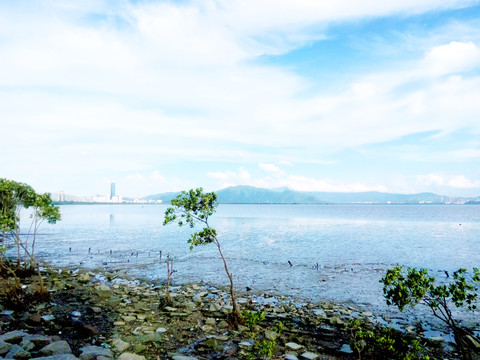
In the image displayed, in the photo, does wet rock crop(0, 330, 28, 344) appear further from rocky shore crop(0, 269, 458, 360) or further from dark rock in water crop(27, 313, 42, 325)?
dark rock in water crop(27, 313, 42, 325)

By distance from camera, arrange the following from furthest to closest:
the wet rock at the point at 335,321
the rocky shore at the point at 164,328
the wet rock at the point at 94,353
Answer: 1. the wet rock at the point at 335,321
2. the rocky shore at the point at 164,328
3. the wet rock at the point at 94,353

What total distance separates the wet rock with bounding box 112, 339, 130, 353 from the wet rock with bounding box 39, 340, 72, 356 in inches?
73.6

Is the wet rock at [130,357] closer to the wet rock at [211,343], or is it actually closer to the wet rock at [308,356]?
the wet rock at [211,343]

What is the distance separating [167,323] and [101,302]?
5934 mm

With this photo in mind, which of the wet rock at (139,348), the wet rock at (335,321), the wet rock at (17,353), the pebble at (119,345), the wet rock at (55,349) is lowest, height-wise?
the wet rock at (335,321)

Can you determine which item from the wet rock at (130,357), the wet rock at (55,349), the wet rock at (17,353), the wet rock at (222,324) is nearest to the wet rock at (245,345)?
the wet rock at (222,324)

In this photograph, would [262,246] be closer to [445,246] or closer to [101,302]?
[445,246]

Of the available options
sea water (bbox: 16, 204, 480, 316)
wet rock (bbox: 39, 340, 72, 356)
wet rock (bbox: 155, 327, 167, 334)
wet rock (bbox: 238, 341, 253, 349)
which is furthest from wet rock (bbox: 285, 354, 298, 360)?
sea water (bbox: 16, 204, 480, 316)

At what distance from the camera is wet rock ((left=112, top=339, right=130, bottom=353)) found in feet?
44.8

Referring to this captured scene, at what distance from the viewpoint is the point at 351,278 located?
33.0 meters

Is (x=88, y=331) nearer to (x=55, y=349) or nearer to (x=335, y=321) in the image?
(x=55, y=349)

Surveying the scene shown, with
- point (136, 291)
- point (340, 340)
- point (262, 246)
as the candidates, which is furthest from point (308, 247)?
point (340, 340)

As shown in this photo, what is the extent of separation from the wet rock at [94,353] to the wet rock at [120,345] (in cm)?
76

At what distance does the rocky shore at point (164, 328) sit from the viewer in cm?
1326
